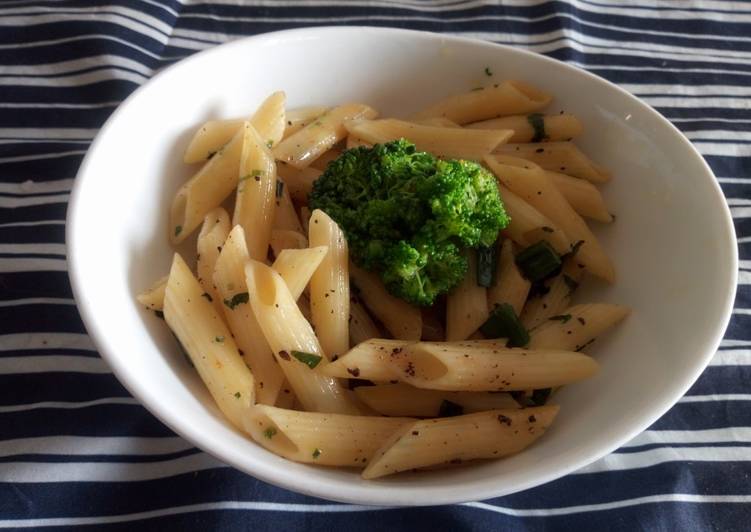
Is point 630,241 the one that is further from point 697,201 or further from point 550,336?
point 550,336

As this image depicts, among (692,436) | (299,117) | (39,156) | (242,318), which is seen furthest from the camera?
(39,156)

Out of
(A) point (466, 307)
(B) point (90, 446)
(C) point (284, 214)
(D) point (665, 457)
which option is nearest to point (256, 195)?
(C) point (284, 214)

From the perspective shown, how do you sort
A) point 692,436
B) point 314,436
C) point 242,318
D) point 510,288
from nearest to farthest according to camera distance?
point 314,436
point 242,318
point 510,288
point 692,436

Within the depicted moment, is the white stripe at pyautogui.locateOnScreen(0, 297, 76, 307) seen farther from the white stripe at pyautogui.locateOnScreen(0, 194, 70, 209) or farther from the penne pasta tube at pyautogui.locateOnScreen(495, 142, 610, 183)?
the penne pasta tube at pyautogui.locateOnScreen(495, 142, 610, 183)

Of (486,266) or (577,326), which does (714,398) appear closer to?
(577,326)

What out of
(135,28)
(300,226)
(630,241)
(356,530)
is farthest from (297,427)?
(135,28)

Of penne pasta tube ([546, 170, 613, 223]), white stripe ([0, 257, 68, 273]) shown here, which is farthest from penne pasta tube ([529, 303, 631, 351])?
white stripe ([0, 257, 68, 273])
